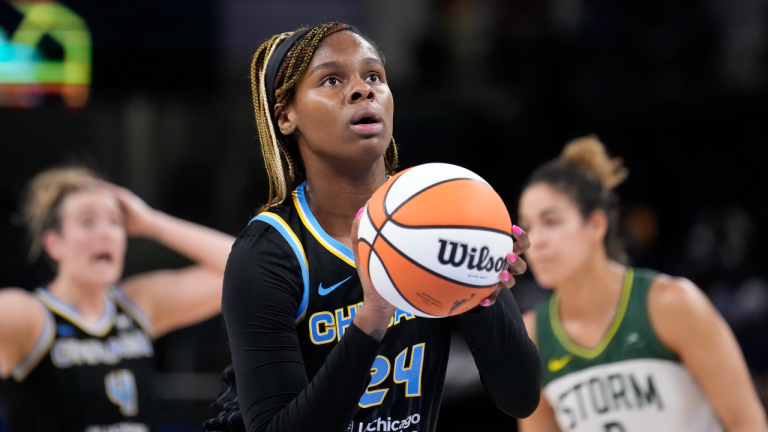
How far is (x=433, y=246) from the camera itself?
1.65 metres

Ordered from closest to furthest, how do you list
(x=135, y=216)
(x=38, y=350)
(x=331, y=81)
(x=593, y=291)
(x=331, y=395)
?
1. (x=331, y=395)
2. (x=331, y=81)
3. (x=593, y=291)
4. (x=38, y=350)
5. (x=135, y=216)

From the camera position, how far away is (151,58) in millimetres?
7977

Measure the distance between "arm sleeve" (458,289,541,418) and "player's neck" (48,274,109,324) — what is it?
3031 mm

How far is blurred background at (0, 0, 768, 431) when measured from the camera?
7.11 m

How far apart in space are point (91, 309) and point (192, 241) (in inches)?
29.2

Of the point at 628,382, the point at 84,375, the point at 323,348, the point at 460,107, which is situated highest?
the point at 323,348

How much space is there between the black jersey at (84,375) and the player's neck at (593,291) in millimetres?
2222

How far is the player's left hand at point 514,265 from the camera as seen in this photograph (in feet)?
5.66

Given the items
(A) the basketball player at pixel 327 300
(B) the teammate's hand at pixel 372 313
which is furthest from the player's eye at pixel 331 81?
(B) the teammate's hand at pixel 372 313

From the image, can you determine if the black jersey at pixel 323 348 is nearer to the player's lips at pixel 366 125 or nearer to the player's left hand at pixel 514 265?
the player's left hand at pixel 514 265

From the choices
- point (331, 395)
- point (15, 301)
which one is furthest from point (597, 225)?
point (15, 301)

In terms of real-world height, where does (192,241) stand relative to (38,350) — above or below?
above

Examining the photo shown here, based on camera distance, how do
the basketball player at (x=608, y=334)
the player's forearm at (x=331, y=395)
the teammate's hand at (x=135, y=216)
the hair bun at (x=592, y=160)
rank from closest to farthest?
the player's forearm at (x=331, y=395)
the basketball player at (x=608, y=334)
the hair bun at (x=592, y=160)
the teammate's hand at (x=135, y=216)

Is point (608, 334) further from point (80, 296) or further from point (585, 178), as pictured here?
point (80, 296)
